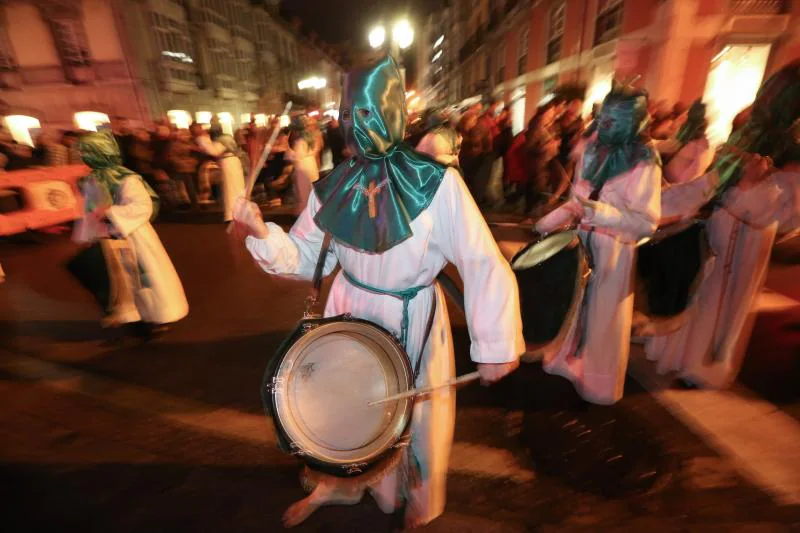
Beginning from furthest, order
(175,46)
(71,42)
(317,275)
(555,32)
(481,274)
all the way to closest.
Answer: (175,46), (71,42), (555,32), (317,275), (481,274)

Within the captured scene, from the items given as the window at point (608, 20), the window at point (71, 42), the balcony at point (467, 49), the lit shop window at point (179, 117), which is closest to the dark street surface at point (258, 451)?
the window at point (608, 20)

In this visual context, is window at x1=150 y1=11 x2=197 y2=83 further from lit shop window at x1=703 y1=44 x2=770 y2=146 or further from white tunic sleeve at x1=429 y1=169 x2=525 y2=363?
white tunic sleeve at x1=429 y1=169 x2=525 y2=363

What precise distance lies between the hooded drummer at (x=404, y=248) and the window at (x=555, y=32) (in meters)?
17.7

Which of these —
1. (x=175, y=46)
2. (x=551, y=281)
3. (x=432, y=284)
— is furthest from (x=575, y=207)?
(x=175, y=46)

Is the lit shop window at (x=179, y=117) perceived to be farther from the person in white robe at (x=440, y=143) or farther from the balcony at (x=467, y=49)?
→ the balcony at (x=467, y=49)

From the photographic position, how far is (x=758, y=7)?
10.4m

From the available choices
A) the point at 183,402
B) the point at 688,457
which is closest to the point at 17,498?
the point at 183,402

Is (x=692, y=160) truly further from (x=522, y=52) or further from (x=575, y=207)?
(x=522, y=52)

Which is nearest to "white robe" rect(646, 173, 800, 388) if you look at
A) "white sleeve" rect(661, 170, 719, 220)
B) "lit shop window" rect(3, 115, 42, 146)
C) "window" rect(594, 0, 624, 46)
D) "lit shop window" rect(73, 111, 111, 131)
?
"white sleeve" rect(661, 170, 719, 220)

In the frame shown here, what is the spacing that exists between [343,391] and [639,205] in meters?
1.94

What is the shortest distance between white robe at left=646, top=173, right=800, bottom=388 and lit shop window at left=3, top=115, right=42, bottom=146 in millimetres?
23537

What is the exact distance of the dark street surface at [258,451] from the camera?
2.20 m

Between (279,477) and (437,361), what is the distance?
143 centimetres

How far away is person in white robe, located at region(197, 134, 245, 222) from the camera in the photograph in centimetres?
823
